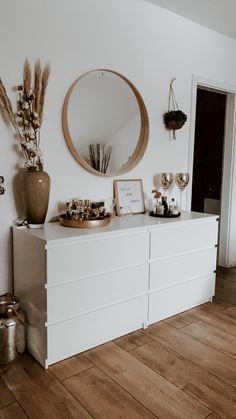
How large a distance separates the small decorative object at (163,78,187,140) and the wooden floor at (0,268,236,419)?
171cm

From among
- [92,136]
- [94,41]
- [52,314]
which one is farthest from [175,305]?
[94,41]

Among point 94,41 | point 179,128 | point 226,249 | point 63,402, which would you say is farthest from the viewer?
point 226,249

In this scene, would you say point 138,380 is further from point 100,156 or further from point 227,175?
point 227,175

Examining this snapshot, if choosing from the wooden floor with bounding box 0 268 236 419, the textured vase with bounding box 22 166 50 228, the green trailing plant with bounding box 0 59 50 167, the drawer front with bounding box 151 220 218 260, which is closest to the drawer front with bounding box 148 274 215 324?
the wooden floor with bounding box 0 268 236 419

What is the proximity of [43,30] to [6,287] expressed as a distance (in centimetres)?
175

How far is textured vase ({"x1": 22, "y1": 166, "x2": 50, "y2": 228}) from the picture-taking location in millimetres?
2195

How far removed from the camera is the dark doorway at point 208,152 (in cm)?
537

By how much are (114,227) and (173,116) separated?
50.1 inches

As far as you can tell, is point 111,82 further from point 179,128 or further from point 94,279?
point 94,279

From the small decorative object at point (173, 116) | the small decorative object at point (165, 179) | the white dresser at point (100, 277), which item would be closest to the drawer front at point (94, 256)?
the white dresser at point (100, 277)

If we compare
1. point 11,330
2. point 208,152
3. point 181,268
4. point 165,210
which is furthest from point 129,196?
point 208,152

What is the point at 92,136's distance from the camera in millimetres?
2674

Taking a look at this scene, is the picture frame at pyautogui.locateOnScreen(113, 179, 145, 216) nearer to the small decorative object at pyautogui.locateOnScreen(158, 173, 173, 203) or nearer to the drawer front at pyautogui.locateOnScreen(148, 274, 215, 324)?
the small decorative object at pyautogui.locateOnScreen(158, 173, 173, 203)

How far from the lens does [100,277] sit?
2211mm
